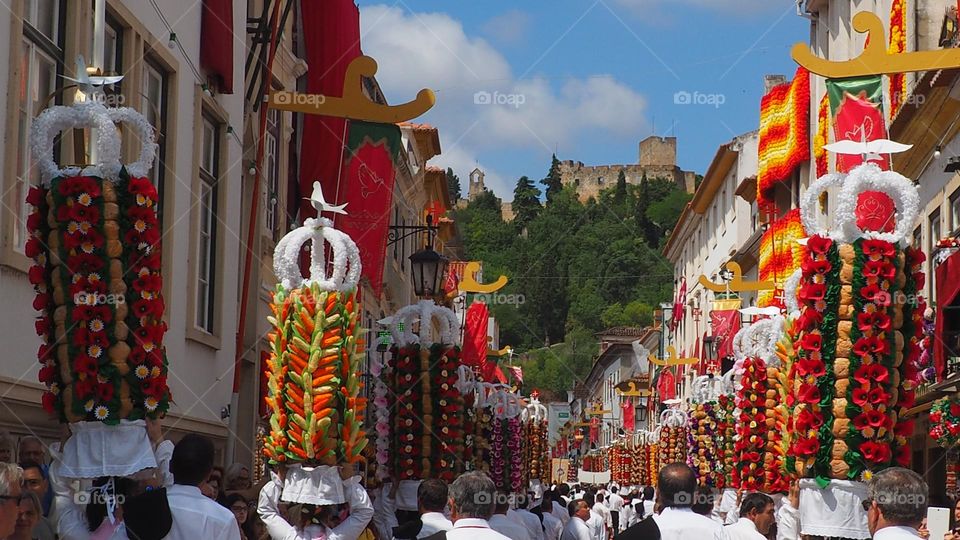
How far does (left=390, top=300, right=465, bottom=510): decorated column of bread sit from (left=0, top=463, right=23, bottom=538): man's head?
9669mm

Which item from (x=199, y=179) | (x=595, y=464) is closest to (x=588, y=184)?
(x=595, y=464)

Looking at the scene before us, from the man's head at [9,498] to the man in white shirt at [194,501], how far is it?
1277mm

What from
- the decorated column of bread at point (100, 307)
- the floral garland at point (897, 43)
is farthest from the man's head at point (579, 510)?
the decorated column of bread at point (100, 307)

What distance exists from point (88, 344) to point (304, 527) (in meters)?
3.39

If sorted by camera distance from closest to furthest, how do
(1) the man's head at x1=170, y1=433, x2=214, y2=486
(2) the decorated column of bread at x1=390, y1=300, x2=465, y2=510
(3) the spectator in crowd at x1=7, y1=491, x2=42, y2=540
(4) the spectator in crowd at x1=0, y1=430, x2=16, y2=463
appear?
(3) the spectator in crowd at x1=7, y1=491, x2=42, y2=540, (1) the man's head at x1=170, y1=433, x2=214, y2=486, (4) the spectator in crowd at x1=0, y1=430, x2=16, y2=463, (2) the decorated column of bread at x1=390, y1=300, x2=465, y2=510

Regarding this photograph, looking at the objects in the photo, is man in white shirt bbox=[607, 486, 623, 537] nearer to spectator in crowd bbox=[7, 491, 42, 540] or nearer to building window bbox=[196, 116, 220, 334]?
building window bbox=[196, 116, 220, 334]

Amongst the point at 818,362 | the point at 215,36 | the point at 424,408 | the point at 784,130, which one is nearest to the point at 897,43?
the point at 784,130

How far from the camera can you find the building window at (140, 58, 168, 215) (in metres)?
15.2

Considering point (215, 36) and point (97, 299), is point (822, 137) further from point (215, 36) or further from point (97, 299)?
point (97, 299)

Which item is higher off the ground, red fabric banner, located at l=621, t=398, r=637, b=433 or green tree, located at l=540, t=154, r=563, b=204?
green tree, located at l=540, t=154, r=563, b=204

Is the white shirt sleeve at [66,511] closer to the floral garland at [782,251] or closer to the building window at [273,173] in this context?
the building window at [273,173]

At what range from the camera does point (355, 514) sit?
10.9 m

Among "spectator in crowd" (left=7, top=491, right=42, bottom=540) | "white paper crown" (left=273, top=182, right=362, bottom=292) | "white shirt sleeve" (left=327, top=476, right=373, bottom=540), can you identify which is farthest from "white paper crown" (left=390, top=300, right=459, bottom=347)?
"spectator in crowd" (left=7, top=491, right=42, bottom=540)

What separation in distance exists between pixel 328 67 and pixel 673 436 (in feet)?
47.6
